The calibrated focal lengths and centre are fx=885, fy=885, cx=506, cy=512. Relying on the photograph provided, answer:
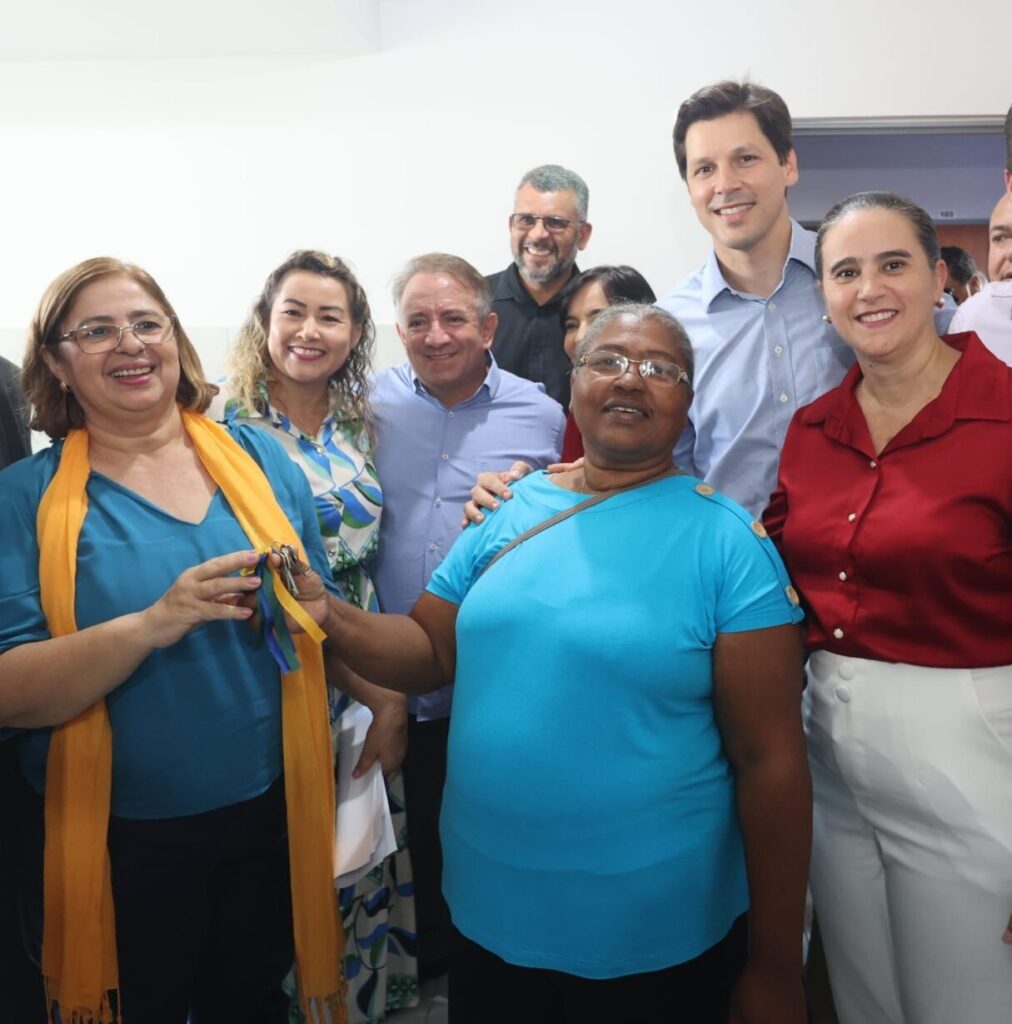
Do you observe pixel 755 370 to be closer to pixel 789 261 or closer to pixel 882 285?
pixel 789 261

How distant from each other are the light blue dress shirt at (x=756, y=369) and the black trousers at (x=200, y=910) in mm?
1202

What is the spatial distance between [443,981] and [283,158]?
3252 millimetres

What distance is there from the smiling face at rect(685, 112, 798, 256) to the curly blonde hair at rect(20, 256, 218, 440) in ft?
4.25

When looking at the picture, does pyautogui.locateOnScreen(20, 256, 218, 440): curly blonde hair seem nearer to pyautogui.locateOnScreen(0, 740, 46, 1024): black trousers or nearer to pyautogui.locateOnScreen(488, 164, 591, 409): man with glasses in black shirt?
pyautogui.locateOnScreen(0, 740, 46, 1024): black trousers

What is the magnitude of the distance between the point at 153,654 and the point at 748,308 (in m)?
1.53

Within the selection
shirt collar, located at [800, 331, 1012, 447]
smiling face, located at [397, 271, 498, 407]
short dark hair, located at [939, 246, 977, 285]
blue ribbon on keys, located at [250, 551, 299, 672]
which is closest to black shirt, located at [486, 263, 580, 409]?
smiling face, located at [397, 271, 498, 407]

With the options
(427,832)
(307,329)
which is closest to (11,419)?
(307,329)

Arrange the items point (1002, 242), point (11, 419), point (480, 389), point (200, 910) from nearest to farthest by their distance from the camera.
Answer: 1. point (200, 910)
2. point (11, 419)
3. point (1002, 242)
4. point (480, 389)

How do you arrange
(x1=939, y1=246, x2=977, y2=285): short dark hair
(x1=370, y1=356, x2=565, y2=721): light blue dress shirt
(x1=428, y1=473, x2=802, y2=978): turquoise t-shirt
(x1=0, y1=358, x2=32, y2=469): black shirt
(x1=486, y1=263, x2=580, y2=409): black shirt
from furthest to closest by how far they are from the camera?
(x1=939, y1=246, x2=977, y2=285): short dark hair → (x1=486, y1=263, x2=580, y2=409): black shirt → (x1=370, y1=356, x2=565, y2=721): light blue dress shirt → (x1=0, y1=358, x2=32, y2=469): black shirt → (x1=428, y1=473, x2=802, y2=978): turquoise t-shirt

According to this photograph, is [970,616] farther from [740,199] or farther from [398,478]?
[398,478]

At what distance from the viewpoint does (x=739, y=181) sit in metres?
2.14

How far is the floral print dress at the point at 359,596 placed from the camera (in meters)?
2.11

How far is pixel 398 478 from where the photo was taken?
2303 millimetres

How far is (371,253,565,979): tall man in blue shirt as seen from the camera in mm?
2273
